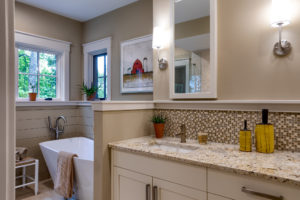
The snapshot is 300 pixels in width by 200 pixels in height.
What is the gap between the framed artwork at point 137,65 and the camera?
2732 millimetres

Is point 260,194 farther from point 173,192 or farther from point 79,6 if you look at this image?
point 79,6

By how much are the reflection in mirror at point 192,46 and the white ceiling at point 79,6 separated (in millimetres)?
1267

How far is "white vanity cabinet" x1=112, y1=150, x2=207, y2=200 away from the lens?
50.6 inches

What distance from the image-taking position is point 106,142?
1.72m

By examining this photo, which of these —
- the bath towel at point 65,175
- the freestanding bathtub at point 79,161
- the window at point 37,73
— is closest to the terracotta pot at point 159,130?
the freestanding bathtub at point 79,161

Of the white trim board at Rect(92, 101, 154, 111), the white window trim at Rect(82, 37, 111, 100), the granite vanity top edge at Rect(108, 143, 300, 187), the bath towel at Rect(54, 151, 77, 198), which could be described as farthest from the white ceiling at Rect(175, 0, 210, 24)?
the bath towel at Rect(54, 151, 77, 198)

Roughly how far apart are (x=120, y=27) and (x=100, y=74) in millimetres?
914

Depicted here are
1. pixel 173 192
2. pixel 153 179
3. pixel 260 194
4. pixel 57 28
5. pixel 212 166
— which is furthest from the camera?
pixel 57 28

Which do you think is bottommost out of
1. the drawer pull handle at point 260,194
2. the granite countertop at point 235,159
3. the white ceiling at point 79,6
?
the drawer pull handle at point 260,194

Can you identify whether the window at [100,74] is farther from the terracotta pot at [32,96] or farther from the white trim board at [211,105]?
the white trim board at [211,105]

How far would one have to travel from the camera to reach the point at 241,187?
1112mm

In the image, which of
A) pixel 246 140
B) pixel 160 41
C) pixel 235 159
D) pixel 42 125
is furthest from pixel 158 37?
pixel 42 125

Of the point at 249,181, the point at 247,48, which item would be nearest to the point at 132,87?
the point at 247,48

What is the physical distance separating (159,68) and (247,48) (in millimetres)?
875
